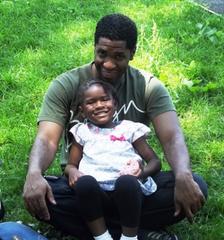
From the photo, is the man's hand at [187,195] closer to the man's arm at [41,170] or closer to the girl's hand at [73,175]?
the girl's hand at [73,175]

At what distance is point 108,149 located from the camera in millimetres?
3430

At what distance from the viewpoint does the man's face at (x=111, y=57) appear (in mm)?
3496

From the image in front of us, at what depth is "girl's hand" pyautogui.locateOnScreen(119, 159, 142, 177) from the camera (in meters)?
3.34

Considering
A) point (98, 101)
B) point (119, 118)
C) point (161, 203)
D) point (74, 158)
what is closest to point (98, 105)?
point (98, 101)

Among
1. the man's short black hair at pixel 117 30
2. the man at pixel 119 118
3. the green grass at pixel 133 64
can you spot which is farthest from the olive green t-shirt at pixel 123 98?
the green grass at pixel 133 64

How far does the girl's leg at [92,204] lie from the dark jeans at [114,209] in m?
0.14

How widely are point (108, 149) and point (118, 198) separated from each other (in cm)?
34

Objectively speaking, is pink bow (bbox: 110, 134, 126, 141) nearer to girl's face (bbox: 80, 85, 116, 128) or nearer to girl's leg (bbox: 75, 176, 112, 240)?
girl's face (bbox: 80, 85, 116, 128)

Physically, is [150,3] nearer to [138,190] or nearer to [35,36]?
[35,36]

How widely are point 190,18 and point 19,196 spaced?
3523 mm

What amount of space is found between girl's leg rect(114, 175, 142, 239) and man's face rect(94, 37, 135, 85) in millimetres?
674

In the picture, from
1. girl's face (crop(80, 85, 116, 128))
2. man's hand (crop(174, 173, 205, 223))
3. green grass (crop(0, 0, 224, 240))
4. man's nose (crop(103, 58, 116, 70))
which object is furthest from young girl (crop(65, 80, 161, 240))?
green grass (crop(0, 0, 224, 240))

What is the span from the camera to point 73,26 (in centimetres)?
662

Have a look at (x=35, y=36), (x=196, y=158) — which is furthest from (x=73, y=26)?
(x=196, y=158)
